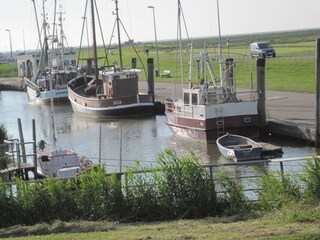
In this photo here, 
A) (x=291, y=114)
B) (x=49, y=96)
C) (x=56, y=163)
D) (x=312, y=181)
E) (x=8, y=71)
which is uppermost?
(x=312, y=181)

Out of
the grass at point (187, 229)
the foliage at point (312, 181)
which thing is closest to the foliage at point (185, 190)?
the grass at point (187, 229)

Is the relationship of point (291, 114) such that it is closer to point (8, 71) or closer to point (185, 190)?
point (185, 190)

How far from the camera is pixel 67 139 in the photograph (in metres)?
43.7

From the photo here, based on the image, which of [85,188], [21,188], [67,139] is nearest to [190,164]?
[85,188]

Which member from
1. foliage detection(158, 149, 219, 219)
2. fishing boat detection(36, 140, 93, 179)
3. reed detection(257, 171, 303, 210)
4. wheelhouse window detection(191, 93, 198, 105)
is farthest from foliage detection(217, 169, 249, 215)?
wheelhouse window detection(191, 93, 198, 105)

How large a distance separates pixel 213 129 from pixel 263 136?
10.5 feet

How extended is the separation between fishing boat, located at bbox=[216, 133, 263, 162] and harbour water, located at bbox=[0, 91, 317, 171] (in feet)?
2.09

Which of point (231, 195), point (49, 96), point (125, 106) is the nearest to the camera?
point (231, 195)

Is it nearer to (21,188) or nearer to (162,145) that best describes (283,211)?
(21,188)

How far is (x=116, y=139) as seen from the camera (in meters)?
42.2

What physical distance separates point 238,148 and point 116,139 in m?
12.6

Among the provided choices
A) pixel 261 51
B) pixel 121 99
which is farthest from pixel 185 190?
pixel 261 51

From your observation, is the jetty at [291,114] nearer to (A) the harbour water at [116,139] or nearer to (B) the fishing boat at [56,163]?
(A) the harbour water at [116,139]

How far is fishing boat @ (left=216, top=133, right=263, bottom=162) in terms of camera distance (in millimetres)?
30844
